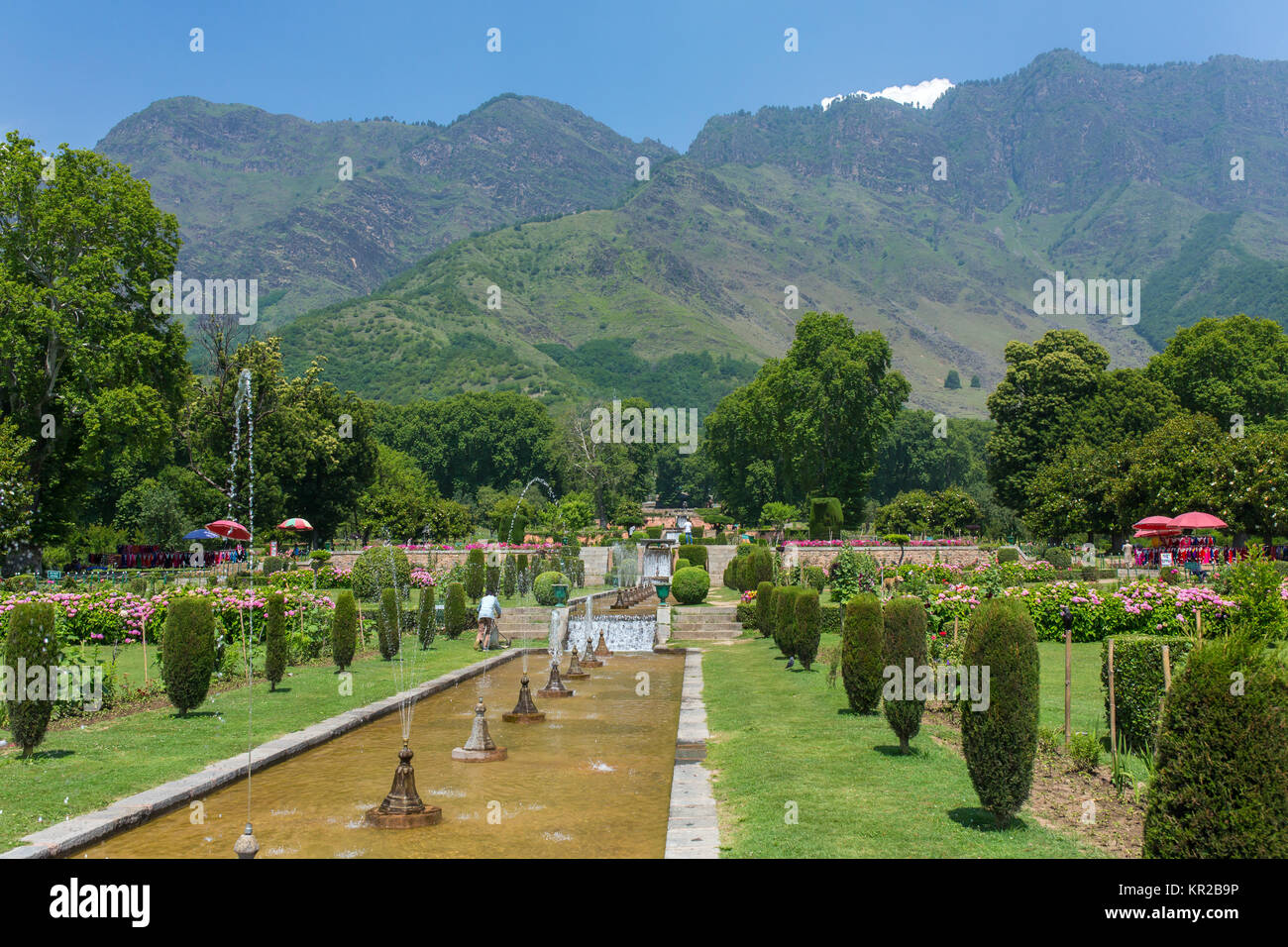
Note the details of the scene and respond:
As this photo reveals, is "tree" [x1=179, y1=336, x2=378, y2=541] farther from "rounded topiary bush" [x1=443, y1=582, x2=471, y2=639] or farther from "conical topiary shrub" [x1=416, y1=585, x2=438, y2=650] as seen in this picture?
"conical topiary shrub" [x1=416, y1=585, x2=438, y2=650]

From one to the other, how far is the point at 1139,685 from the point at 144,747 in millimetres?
10998

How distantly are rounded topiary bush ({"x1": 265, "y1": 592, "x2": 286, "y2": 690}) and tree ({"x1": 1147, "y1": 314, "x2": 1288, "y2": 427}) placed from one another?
178ft

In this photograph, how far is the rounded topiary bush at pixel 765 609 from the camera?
23.5 metres

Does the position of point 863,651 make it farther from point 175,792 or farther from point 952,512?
point 952,512

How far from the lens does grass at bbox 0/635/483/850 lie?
8.24m

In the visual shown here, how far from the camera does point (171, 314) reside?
120 feet

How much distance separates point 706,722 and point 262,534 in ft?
128

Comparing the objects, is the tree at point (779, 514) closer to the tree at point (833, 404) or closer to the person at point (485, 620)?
the tree at point (833, 404)

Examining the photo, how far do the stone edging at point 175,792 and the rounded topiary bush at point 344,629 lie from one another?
3067 mm

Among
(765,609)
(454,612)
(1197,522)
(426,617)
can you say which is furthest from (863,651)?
(1197,522)

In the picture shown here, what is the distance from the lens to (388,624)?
19.5 metres

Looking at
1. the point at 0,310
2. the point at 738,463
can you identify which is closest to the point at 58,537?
the point at 0,310

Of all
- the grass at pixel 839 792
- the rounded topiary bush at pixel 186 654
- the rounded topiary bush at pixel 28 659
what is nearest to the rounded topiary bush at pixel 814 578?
the grass at pixel 839 792

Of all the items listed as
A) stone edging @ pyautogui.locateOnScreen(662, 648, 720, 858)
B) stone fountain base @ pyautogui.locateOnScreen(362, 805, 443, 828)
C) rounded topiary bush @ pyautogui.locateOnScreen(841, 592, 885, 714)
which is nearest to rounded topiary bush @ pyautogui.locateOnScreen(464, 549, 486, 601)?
stone edging @ pyautogui.locateOnScreen(662, 648, 720, 858)
